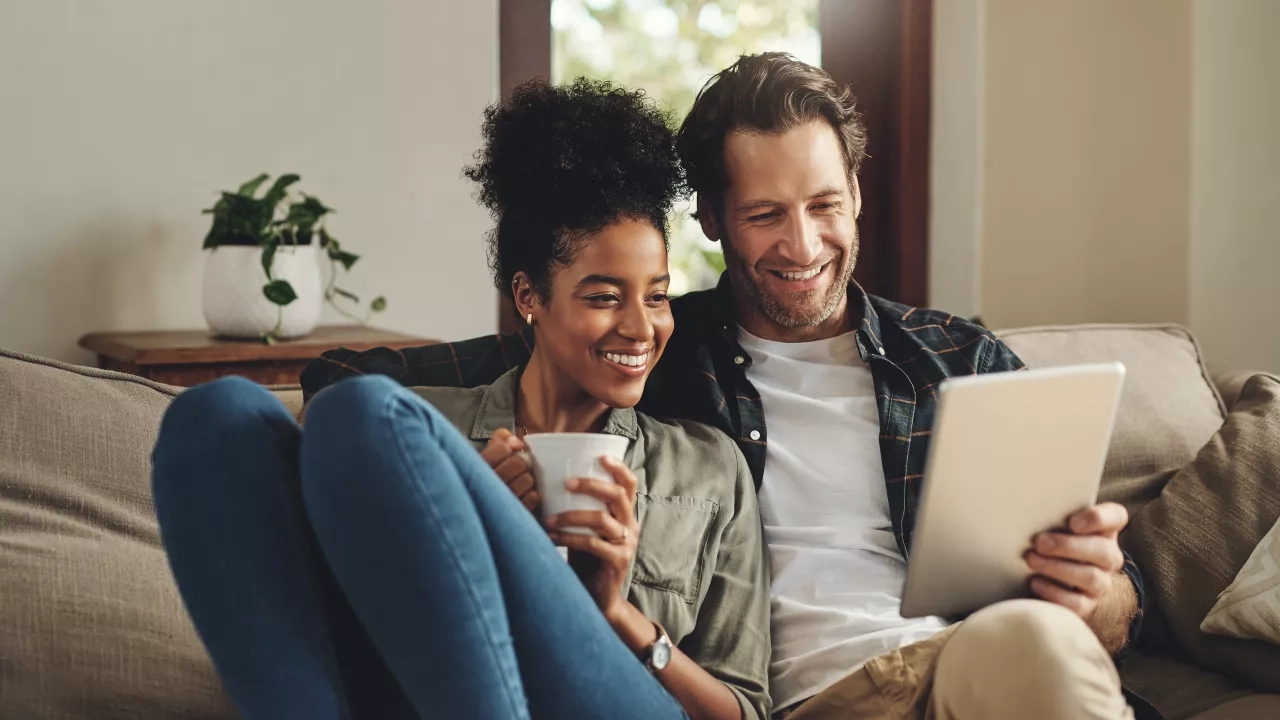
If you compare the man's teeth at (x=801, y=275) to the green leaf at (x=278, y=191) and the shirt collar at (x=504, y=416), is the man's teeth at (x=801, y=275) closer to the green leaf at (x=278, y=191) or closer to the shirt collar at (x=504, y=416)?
the shirt collar at (x=504, y=416)

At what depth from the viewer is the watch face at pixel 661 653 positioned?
1.23m

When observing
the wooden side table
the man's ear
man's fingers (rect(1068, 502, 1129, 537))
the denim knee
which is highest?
the man's ear

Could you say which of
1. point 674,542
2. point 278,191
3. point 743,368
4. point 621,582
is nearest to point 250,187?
point 278,191

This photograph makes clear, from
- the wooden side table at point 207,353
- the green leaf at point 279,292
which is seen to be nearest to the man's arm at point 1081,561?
the wooden side table at point 207,353

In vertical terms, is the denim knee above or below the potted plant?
below

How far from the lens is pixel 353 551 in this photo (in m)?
1.00

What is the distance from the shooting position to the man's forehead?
1672mm

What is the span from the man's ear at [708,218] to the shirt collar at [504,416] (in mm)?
344

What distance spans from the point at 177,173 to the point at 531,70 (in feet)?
2.76

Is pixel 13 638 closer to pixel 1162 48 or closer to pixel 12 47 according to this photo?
pixel 12 47

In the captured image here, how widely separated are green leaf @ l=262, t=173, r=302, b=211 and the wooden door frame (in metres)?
1.49

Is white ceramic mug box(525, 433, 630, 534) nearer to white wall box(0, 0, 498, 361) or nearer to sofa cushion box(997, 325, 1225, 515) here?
sofa cushion box(997, 325, 1225, 515)

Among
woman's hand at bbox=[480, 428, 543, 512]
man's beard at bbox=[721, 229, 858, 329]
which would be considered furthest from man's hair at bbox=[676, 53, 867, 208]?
woman's hand at bbox=[480, 428, 543, 512]

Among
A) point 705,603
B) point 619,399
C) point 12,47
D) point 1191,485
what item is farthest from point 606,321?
point 12,47
